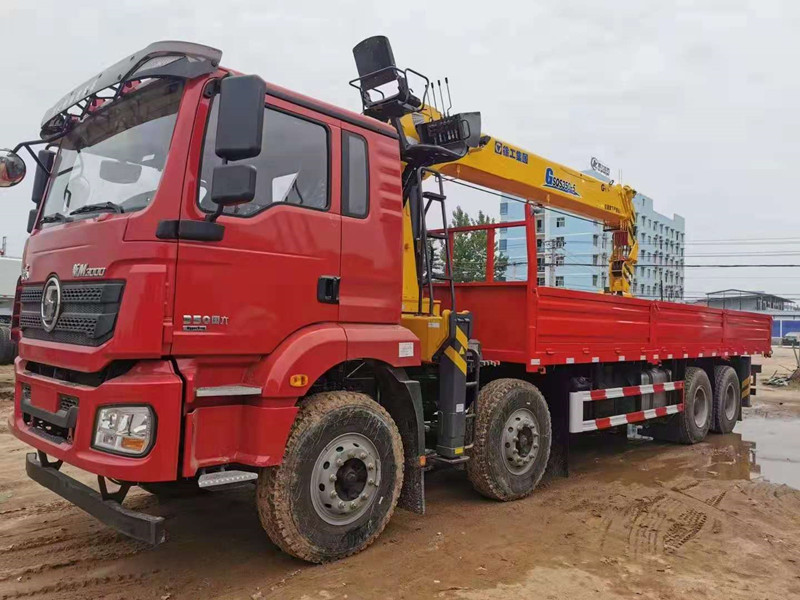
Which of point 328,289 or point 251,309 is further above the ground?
point 328,289

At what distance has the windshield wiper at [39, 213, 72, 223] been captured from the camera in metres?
3.71

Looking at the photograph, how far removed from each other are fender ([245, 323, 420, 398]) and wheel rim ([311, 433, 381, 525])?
46 centimetres

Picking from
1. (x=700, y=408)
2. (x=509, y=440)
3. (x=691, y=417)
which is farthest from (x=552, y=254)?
(x=509, y=440)

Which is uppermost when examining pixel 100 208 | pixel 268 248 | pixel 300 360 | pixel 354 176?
pixel 354 176

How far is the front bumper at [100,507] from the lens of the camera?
9.98 feet

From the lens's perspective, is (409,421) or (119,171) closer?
(119,171)

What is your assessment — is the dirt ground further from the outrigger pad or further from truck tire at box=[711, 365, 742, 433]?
truck tire at box=[711, 365, 742, 433]

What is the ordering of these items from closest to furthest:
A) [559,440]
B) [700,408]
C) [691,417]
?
[559,440] < [691,417] < [700,408]

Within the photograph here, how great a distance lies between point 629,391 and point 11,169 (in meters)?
6.25

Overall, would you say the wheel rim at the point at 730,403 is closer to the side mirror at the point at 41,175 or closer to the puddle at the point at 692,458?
the puddle at the point at 692,458

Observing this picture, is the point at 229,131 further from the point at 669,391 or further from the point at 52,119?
the point at 669,391

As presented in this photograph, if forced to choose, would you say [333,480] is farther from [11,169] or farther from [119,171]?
[11,169]

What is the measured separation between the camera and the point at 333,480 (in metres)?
3.68

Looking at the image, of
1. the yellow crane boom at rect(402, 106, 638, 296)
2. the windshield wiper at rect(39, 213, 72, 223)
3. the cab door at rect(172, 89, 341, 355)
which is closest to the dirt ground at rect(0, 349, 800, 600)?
the cab door at rect(172, 89, 341, 355)
